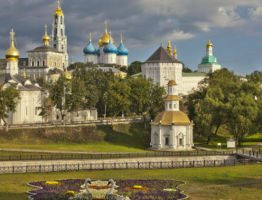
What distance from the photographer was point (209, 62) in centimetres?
16925

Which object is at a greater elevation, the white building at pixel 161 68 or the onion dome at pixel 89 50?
the onion dome at pixel 89 50

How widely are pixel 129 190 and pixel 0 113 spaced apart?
43.1 meters

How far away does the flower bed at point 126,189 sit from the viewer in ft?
116

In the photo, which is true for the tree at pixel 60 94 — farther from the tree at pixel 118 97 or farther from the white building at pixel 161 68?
the white building at pixel 161 68

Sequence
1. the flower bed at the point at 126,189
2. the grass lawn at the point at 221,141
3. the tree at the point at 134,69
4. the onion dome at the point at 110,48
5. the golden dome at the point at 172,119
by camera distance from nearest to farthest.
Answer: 1. the flower bed at the point at 126,189
2. the golden dome at the point at 172,119
3. the grass lawn at the point at 221,141
4. the tree at the point at 134,69
5. the onion dome at the point at 110,48

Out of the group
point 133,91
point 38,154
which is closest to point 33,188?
point 38,154

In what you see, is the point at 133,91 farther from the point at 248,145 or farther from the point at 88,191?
the point at 88,191

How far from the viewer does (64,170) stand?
50.6 metres

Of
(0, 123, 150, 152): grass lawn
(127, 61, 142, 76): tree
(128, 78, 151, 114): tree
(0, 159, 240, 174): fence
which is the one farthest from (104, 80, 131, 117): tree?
(127, 61, 142, 76): tree

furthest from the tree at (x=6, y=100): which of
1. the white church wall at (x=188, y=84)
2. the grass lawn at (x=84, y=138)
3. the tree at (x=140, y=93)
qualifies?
the white church wall at (x=188, y=84)

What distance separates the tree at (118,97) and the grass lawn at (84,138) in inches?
170

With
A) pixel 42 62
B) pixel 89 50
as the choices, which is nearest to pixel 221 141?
pixel 42 62

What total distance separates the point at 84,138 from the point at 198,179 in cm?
3779

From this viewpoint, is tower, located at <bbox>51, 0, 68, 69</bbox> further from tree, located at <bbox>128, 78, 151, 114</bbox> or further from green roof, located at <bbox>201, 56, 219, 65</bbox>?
tree, located at <bbox>128, 78, 151, 114</bbox>
